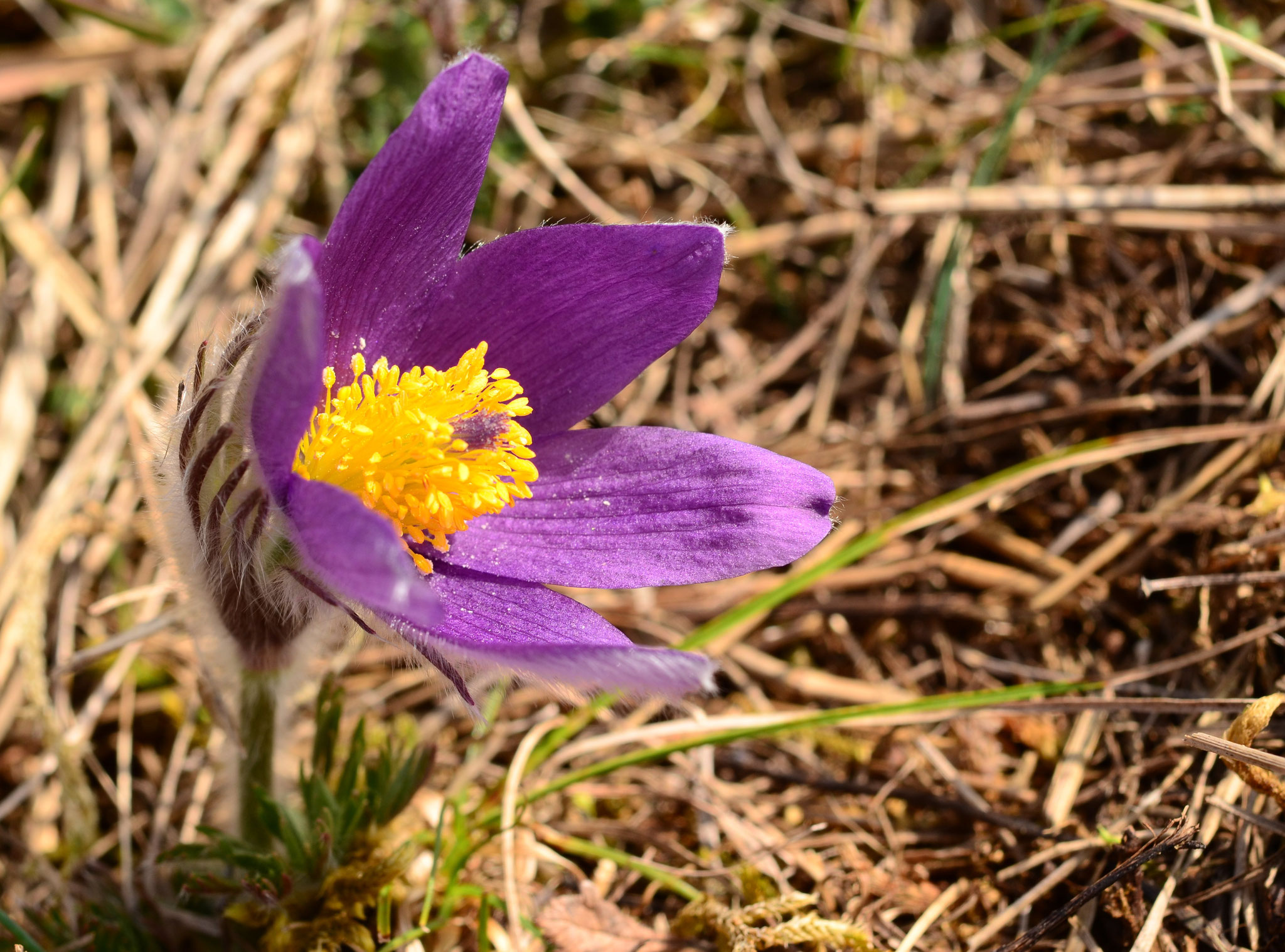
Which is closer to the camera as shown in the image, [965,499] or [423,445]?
[423,445]

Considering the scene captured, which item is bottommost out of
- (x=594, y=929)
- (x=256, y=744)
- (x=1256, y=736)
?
(x=594, y=929)

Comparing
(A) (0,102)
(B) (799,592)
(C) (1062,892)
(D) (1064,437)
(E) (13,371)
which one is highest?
(A) (0,102)

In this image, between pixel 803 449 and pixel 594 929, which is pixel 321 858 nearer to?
pixel 594 929

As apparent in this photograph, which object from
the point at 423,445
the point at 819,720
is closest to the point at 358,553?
the point at 423,445

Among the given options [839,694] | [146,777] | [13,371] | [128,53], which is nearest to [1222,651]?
[839,694]

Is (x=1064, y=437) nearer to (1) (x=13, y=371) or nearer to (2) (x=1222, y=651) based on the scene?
(2) (x=1222, y=651)

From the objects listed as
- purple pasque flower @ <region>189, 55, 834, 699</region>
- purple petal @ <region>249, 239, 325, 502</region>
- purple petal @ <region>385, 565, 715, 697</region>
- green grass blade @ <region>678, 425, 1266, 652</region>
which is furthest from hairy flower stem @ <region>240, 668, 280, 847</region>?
green grass blade @ <region>678, 425, 1266, 652</region>

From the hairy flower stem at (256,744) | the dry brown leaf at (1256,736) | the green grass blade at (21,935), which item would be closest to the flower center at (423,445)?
the hairy flower stem at (256,744)
